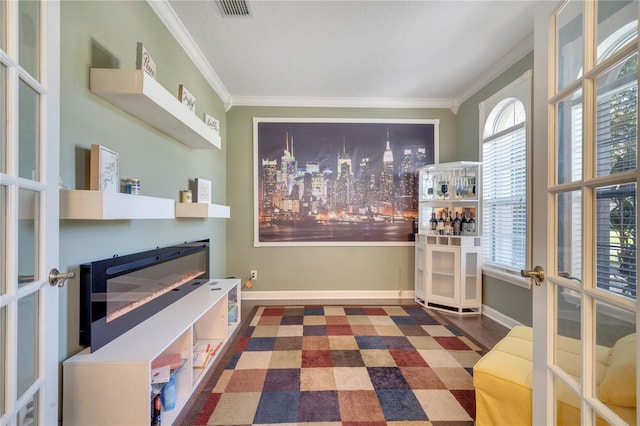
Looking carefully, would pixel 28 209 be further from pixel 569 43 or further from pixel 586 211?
pixel 569 43

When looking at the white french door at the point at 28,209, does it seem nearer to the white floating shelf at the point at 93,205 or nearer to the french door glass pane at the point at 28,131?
the french door glass pane at the point at 28,131

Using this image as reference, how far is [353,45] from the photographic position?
2.40 metres

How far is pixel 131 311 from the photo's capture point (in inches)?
59.9

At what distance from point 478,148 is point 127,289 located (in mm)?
3629

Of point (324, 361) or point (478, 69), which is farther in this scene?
point (478, 69)

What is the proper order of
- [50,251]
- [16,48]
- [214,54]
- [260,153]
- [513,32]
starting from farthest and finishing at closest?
[260,153] → [214,54] → [513,32] → [50,251] → [16,48]

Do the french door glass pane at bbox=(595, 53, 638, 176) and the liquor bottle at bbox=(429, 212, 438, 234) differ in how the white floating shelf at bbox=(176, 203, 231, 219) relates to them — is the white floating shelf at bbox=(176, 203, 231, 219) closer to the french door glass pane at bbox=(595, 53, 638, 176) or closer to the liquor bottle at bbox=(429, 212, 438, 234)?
the french door glass pane at bbox=(595, 53, 638, 176)

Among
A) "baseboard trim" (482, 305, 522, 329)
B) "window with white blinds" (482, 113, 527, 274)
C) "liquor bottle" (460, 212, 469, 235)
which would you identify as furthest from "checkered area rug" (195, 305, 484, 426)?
"liquor bottle" (460, 212, 469, 235)

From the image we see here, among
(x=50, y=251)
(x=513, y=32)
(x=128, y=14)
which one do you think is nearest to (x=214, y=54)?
(x=128, y=14)

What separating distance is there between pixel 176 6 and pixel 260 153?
176cm

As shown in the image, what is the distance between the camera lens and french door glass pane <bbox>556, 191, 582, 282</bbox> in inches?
33.3

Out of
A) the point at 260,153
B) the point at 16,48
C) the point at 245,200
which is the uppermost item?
the point at 260,153

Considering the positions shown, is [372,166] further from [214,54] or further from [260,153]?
[214,54]

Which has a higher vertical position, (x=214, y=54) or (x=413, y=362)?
(x=214, y=54)
